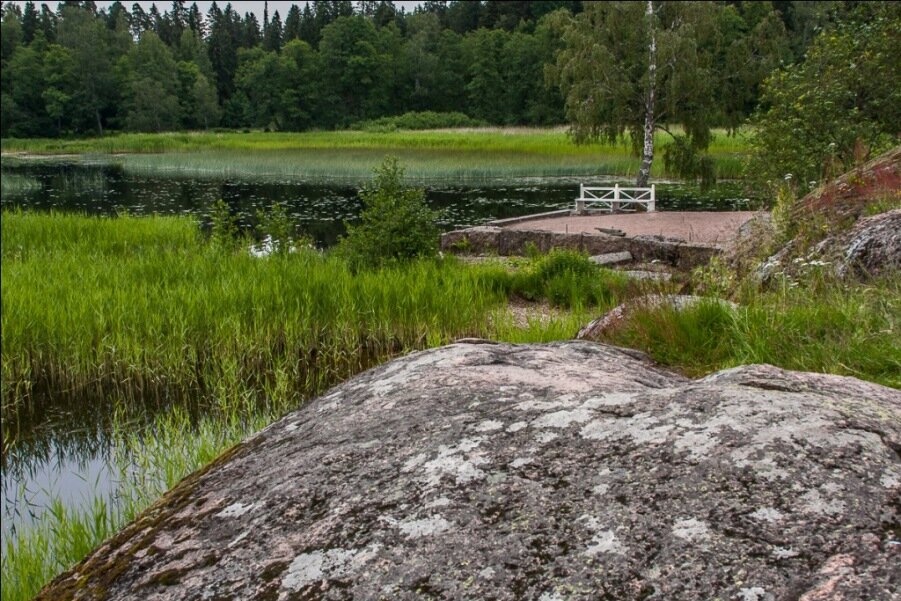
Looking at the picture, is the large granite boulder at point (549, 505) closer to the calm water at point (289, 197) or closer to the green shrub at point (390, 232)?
the calm water at point (289, 197)

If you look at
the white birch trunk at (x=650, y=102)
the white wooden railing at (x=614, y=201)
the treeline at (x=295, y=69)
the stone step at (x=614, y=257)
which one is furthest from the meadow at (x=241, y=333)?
the treeline at (x=295, y=69)

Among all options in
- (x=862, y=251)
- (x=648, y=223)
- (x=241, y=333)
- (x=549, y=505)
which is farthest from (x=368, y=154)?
(x=549, y=505)

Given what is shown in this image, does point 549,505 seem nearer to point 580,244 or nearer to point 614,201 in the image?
point 580,244

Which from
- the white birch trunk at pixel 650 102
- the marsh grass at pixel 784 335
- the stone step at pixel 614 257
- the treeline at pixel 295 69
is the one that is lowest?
the stone step at pixel 614 257

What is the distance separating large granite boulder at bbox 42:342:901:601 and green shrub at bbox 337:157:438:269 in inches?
424

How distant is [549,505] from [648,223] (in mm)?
18637

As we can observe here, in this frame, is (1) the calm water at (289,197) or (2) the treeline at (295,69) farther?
(2) the treeline at (295,69)

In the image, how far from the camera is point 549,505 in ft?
4.98

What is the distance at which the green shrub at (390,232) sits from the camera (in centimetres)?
1294

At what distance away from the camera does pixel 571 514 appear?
148 centimetres

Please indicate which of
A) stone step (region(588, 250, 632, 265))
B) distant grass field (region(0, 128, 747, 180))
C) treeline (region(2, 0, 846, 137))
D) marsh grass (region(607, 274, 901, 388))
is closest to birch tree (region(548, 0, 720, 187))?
distant grass field (region(0, 128, 747, 180))

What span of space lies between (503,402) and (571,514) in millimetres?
574

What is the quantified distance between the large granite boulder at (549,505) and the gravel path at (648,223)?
14938 mm

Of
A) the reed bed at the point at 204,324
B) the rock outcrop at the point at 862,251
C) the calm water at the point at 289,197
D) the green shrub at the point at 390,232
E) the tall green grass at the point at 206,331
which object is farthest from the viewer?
the calm water at the point at 289,197
